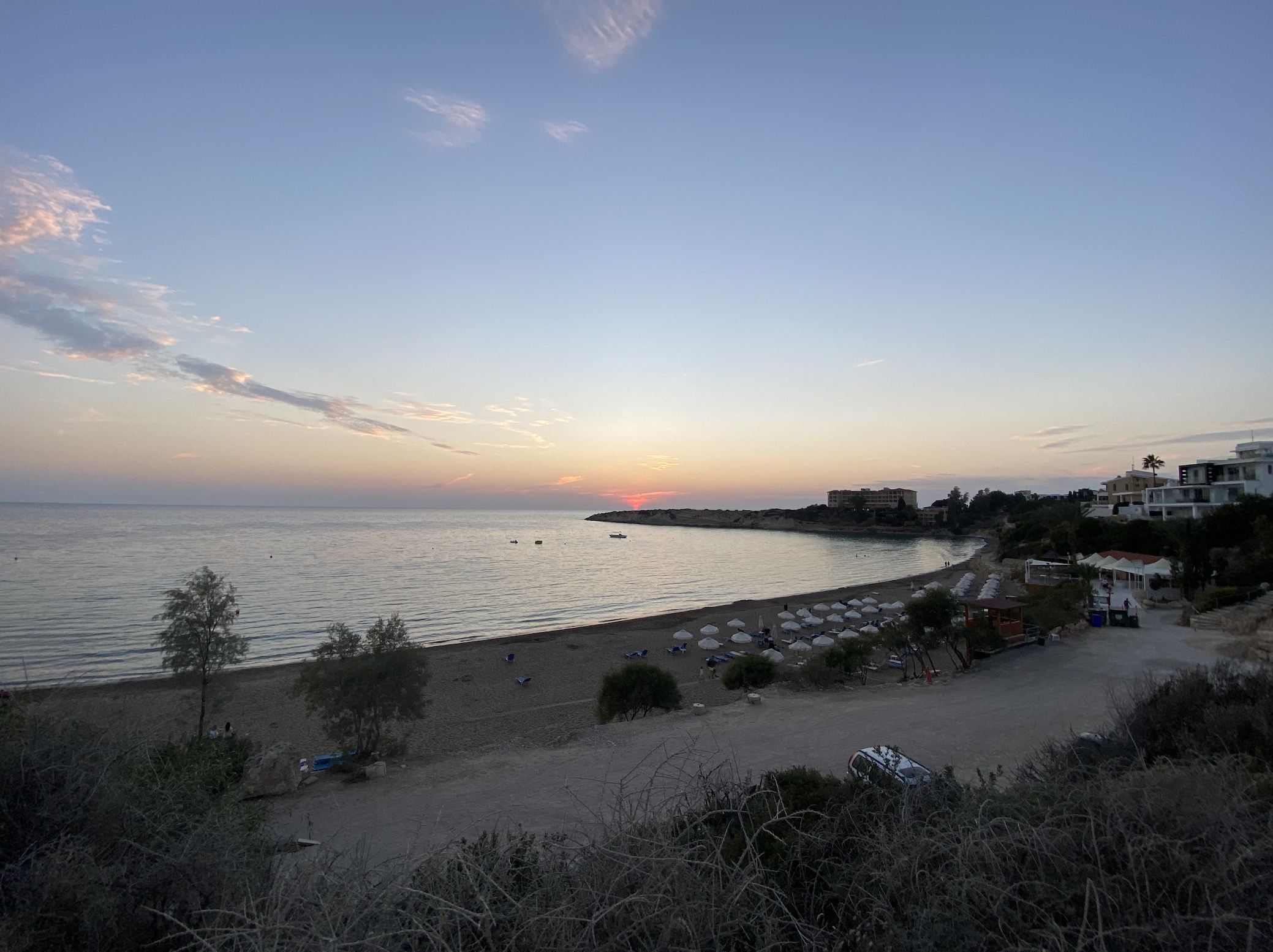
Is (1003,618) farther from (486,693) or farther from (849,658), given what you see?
(486,693)

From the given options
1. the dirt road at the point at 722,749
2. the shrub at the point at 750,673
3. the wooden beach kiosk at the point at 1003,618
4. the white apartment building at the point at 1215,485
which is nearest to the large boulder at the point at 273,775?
the dirt road at the point at 722,749

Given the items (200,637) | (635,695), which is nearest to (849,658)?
(635,695)

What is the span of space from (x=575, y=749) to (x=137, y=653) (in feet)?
87.5

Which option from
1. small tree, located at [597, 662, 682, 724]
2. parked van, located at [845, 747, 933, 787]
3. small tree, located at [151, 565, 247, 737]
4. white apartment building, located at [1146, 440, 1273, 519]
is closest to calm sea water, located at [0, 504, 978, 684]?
small tree, located at [151, 565, 247, 737]

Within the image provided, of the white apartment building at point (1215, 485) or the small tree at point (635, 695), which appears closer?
the small tree at point (635, 695)

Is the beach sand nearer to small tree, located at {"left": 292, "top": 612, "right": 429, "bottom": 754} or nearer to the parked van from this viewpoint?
small tree, located at {"left": 292, "top": 612, "right": 429, "bottom": 754}

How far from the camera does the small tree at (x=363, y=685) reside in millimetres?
13781

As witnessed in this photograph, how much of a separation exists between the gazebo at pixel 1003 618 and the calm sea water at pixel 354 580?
20.9 m

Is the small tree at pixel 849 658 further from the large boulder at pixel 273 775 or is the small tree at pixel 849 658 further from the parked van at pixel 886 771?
the large boulder at pixel 273 775

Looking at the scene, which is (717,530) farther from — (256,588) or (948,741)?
(948,741)

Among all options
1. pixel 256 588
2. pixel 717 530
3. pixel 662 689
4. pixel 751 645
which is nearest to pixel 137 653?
pixel 256 588

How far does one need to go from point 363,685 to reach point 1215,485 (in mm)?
63935

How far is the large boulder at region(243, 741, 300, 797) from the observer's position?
9992 millimetres

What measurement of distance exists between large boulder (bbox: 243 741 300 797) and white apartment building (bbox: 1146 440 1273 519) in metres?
57.8
